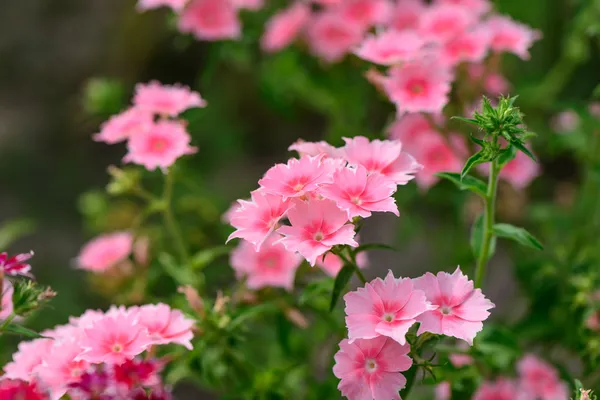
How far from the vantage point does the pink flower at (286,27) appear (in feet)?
6.48

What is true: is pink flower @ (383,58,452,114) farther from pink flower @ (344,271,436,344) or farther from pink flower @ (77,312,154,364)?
pink flower @ (77,312,154,364)

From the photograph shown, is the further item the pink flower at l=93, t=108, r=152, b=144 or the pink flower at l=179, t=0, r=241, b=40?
the pink flower at l=179, t=0, r=241, b=40

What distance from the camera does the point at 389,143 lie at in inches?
48.8

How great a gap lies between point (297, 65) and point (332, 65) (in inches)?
4.7

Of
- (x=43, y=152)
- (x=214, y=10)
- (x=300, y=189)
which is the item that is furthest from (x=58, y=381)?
(x=43, y=152)

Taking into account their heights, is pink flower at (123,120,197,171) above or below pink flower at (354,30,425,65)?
below

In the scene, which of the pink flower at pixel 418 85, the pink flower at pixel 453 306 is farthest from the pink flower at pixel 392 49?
the pink flower at pixel 453 306

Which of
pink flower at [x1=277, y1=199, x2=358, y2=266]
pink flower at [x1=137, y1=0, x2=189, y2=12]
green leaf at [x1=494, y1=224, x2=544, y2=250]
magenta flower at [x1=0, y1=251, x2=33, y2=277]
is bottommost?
magenta flower at [x1=0, y1=251, x2=33, y2=277]

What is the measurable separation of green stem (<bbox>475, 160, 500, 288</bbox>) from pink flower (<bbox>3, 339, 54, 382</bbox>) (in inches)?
29.2

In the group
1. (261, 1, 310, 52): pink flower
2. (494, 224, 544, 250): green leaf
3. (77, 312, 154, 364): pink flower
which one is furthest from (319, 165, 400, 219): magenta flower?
(261, 1, 310, 52): pink flower

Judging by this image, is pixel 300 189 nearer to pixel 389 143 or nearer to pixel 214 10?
pixel 389 143

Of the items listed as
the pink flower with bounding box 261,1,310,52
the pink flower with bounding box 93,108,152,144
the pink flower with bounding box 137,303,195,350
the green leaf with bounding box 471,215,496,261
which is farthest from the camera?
the pink flower with bounding box 261,1,310,52

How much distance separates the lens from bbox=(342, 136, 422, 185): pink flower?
121cm

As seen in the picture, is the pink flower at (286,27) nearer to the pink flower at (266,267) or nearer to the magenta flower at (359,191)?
the pink flower at (266,267)
